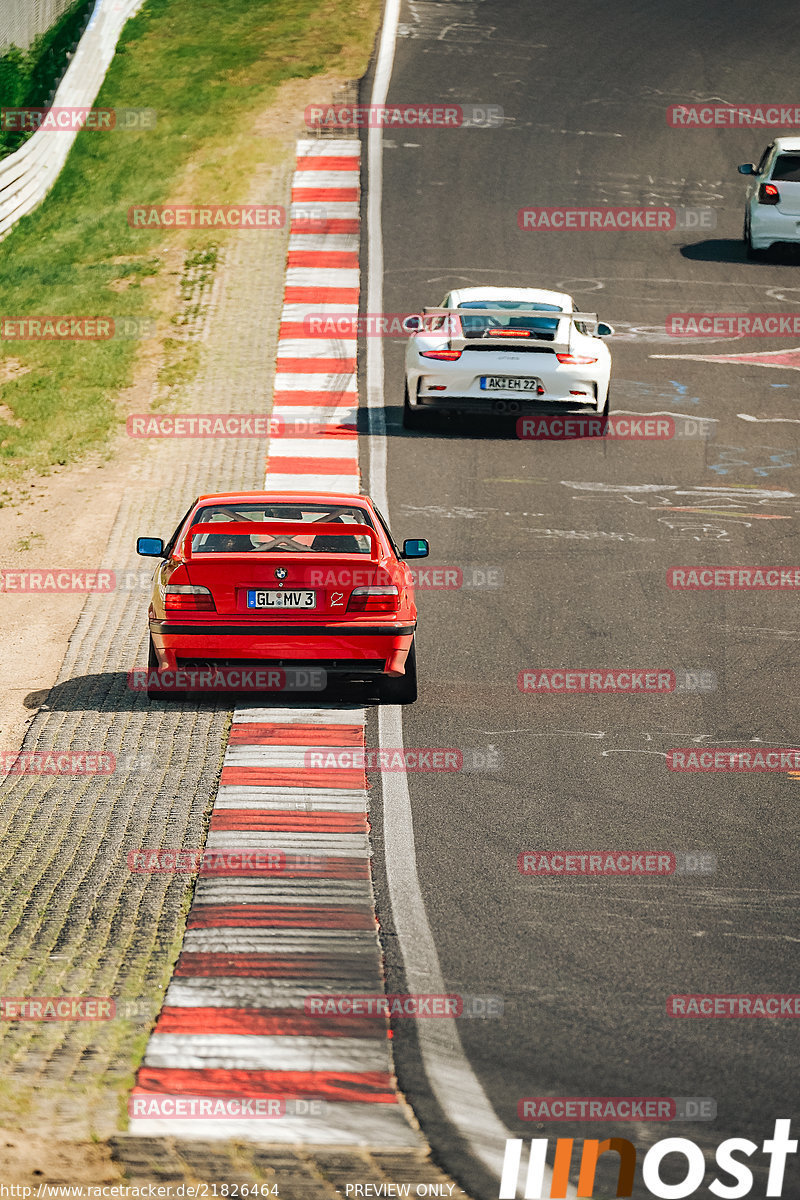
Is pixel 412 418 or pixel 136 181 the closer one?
pixel 412 418

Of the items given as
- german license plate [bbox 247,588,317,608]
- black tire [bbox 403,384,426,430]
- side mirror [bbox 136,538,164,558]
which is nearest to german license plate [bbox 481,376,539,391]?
black tire [bbox 403,384,426,430]

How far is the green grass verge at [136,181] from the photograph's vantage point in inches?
773

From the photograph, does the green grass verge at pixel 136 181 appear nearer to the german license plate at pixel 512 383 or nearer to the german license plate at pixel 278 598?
the german license plate at pixel 512 383

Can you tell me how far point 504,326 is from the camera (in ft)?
56.0

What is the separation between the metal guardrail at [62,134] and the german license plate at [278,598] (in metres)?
16.9

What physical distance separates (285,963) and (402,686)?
145 inches

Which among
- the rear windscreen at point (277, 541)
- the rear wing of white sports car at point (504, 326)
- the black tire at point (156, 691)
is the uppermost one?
the rear windscreen at point (277, 541)

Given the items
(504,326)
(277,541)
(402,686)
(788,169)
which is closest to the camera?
(402,686)

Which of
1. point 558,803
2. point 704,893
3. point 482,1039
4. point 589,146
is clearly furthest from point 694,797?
point 589,146

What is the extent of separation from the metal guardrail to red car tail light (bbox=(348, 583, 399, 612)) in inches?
671

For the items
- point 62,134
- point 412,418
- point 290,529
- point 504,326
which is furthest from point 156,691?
point 62,134

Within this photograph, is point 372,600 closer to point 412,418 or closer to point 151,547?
point 151,547

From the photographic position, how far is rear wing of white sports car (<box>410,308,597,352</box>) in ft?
55.1

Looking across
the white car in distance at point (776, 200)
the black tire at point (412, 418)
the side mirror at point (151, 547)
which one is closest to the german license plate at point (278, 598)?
the side mirror at point (151, 547)
